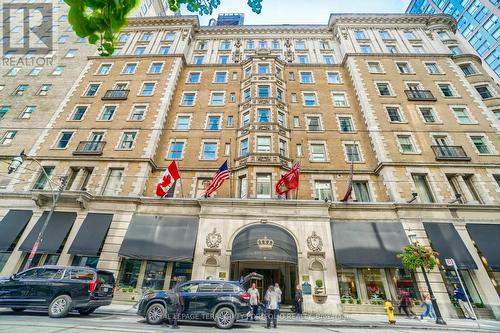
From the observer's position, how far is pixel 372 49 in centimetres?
3073

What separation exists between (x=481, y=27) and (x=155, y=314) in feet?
248

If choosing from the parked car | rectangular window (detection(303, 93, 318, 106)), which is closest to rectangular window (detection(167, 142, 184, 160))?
the parked car

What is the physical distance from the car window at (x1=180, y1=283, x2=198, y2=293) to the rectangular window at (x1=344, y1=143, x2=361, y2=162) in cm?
1778

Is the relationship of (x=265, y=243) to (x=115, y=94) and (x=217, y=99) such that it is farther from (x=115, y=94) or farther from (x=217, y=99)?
(x=115, y=94)

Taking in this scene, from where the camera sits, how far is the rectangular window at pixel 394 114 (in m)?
23.6

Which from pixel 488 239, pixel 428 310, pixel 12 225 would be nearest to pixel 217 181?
pixel 428 310

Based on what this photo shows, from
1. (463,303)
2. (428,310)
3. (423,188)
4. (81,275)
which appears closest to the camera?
(81,275)

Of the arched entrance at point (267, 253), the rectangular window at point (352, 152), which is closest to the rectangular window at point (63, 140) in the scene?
the arched entrance at point (267, 253)

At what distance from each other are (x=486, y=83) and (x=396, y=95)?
10.5 meters

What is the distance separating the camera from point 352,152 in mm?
23016

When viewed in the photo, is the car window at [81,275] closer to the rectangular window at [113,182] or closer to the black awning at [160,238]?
the black awning at [160,238]

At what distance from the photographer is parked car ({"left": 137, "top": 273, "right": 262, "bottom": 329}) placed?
10.5m

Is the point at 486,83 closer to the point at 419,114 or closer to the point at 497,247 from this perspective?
the point at 419,114

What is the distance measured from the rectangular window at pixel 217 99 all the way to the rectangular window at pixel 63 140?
582 inches
